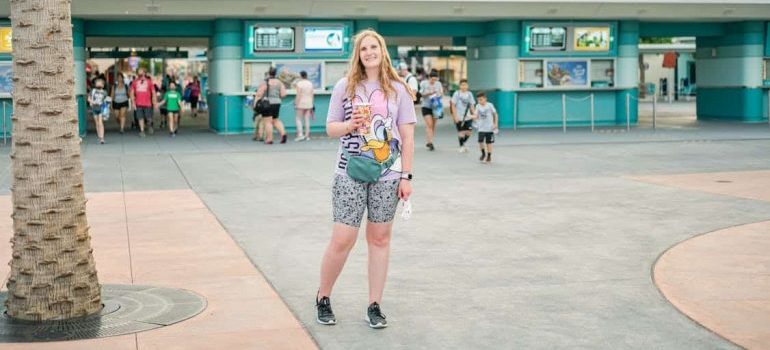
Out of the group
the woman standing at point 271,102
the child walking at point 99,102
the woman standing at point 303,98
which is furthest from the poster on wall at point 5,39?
the woman standing at point 303,98

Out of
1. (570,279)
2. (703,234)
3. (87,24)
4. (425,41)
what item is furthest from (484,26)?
(570,279)

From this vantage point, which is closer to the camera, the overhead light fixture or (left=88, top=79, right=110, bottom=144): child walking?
(left=88, top=79, right=110, bottom=144): child walking

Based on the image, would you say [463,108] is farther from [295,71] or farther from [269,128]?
[295,71]

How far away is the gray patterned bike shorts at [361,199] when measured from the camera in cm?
605

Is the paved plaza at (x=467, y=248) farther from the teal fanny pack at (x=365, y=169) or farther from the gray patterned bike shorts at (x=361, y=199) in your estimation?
the teal fanny pack at (x=365, y=169)

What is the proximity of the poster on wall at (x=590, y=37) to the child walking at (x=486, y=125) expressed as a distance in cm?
1118

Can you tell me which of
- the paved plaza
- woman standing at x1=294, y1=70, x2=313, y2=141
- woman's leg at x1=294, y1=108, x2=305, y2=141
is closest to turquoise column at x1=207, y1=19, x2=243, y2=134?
woman's leg at x1=294, y1=108, x2=305, y2=141

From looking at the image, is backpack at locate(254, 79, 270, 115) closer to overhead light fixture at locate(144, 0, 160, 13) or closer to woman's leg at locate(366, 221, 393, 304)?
overhead light fixture at locate(144, 0, 160, 13)

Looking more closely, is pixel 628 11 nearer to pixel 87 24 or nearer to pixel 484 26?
pixel 484 26

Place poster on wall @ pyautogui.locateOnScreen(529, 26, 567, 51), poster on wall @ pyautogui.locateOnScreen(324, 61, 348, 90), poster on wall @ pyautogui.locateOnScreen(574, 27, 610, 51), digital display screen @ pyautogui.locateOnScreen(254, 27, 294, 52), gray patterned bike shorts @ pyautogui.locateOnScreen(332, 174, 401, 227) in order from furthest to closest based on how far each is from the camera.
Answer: poster on wall @ pyautogui.locateOnScreen(574, 27, 610, 51)
poster on wall @ pyautogui.locateOnScreen(529, 26, 567, 51)
poster on wall @ pyautogui.locateOnScreen(324, 61, 348, 90)
digital display screen @ pyautogui.locateOnScreen(254, 27, 294, 52)
gray patterned bike shorts @ pyautogui.locateOnScreen(332, 174, 401, 227)

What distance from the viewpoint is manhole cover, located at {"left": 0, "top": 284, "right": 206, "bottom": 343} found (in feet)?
19.5

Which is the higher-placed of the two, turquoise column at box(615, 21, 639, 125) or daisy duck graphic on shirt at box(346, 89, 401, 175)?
turquoise column at box(615, 21, 639, 125)

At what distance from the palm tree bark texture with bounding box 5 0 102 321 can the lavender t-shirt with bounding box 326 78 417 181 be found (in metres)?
1.65

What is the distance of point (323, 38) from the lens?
2627cm
